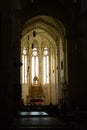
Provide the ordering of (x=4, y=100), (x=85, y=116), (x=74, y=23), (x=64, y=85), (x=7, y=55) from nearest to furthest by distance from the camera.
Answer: (x=85, y=116) → (x=4, y=100) → (x=7, y=55) → (x=74, y=23) → (x=64, y=85)

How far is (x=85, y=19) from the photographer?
19969 millimetres

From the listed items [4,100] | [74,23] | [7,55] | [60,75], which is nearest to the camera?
[4,100]

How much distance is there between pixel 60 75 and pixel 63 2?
10495 millimetres

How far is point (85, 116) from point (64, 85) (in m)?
27.6

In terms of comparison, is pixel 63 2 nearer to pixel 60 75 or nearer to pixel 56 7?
pixel 56 7

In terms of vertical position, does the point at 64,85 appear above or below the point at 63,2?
below

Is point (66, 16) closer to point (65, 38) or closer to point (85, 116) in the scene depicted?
point (65, 38)

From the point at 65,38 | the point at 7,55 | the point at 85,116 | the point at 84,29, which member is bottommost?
the point at 85,116

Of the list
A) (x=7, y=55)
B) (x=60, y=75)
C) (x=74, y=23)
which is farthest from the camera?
(x=60, y=75)

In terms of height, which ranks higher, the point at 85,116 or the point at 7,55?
the point at 7,55

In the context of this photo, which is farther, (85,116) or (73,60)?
(73,60)

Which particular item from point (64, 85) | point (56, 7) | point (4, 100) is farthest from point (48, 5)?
point (4, 100)

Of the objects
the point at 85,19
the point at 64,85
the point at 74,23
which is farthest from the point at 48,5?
the point at 85,19

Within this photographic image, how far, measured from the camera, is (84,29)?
766 inches
